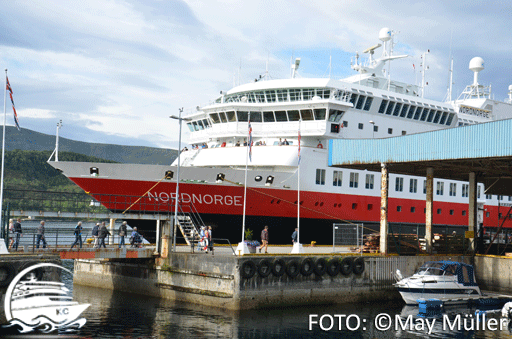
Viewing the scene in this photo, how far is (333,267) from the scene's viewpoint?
22.0 meters

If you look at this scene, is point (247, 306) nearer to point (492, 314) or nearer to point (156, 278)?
point (156, 278)

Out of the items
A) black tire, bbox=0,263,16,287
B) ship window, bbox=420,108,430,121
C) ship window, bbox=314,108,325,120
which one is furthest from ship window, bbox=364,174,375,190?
black tire, bbox=0,263,16,287

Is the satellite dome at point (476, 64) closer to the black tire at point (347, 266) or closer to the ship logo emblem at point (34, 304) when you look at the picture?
the black tire at point (347, 266)

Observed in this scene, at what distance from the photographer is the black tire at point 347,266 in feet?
73.0

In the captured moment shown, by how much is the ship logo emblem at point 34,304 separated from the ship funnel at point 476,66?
43.1 metres

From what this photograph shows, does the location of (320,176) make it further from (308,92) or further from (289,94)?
(289,94)

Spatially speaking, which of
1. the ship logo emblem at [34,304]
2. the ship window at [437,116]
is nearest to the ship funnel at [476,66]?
the ship window at [437,116]

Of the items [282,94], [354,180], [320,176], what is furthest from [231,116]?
[354,180]

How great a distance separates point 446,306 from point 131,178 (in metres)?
16.8

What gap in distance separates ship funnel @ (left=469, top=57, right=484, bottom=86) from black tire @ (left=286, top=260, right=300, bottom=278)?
35.4 meters

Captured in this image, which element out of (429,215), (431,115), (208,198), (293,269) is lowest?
(293,269)

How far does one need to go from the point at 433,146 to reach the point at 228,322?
476 inches

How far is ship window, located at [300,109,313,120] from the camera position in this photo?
3297cm

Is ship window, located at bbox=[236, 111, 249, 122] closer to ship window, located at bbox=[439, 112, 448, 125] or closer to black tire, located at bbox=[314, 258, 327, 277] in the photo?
black tire, located at bbox=[314, 258, 327, 277]
